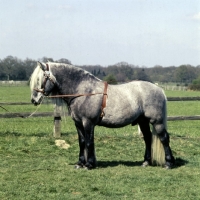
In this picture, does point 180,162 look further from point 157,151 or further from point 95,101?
point 95,101

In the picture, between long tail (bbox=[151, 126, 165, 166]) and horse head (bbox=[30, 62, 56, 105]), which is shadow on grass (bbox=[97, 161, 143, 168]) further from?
horse head (bbox=[30, 62, 56, 105])

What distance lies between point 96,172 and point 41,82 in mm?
2004

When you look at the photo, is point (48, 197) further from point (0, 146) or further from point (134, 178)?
point (0, 146)

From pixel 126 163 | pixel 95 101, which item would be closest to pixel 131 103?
pixel 95 101

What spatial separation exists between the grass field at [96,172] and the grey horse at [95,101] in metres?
0.56

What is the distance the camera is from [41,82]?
759 centimetres

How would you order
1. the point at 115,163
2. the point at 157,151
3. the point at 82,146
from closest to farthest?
1. the point at 82,146
2. the point at 157,151
3. the point at 115,163

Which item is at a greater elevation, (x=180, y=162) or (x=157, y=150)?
(x=157, y=150)

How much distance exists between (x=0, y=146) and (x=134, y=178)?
4165mm

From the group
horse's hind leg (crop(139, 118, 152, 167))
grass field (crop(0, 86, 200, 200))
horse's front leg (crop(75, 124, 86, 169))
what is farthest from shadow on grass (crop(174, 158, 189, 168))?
horse's front leg (crop(75, 124, 86, 169))

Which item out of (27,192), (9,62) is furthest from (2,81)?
(27,192)

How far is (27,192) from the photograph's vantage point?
5988 millimetres

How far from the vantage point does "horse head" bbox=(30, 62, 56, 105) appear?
757cm

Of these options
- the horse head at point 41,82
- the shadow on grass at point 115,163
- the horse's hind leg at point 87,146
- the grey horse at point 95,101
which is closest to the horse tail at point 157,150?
the grey horse at point 95,101
